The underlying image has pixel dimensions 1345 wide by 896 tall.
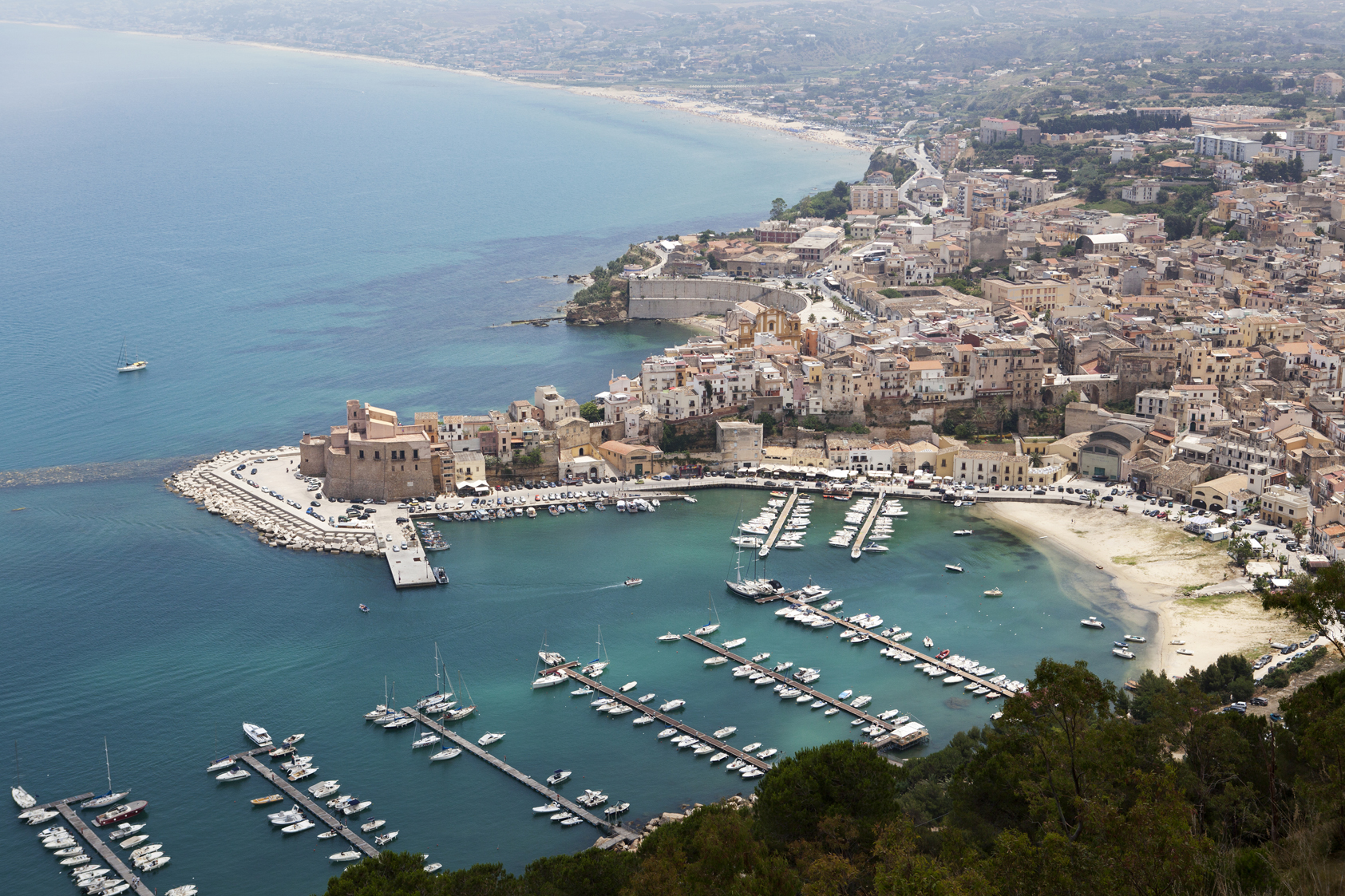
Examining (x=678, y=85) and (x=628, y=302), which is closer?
(x=628, y=302)

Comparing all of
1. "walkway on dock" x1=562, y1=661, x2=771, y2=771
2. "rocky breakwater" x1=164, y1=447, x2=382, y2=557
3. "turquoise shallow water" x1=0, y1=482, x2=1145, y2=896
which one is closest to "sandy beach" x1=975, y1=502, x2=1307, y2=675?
"turquoise shallow water" x1=0, y1=482, x2=1145, y2=896

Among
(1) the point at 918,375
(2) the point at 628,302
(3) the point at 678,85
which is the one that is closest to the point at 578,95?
(3) the point at 678,85

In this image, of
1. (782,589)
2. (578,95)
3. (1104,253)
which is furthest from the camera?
(578,95)

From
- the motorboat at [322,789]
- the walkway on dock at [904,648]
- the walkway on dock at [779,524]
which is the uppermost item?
the walkway on dock at [779,524]

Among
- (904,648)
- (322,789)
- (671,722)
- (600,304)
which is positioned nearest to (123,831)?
(322,789)

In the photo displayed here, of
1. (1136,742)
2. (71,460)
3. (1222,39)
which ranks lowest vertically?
(71,460)

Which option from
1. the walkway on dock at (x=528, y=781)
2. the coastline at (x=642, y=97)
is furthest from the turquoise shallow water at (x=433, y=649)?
the coastline at (x=642, y=97)

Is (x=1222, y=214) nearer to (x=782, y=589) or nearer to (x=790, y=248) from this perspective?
(x=790, y=248)

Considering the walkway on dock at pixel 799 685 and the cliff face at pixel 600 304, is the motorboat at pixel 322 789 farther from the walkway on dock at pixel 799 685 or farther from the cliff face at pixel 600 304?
the cliff face at pixel 600 304
